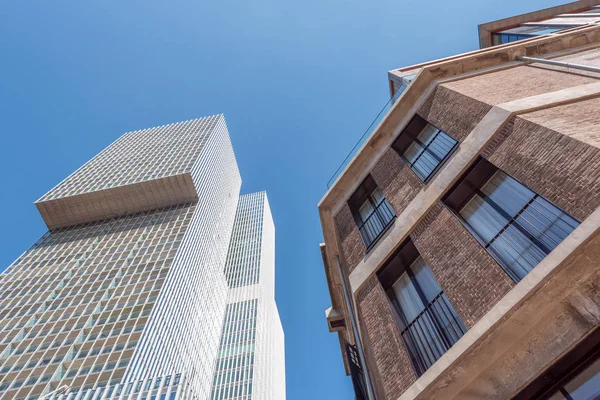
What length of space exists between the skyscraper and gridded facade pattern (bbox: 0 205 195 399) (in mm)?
196

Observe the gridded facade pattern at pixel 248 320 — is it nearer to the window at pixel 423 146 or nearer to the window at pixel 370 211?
the window at pixel 370 211

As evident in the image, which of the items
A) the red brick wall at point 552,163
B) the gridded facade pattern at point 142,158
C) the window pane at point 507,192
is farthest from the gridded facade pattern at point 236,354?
the red brick wall at point 552,163

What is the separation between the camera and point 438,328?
776 cm

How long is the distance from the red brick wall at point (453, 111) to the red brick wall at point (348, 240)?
4268 mm

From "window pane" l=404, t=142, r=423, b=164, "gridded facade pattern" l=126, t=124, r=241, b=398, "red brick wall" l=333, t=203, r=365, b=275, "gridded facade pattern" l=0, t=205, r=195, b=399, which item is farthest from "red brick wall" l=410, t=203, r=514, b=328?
"gridded facade pattern" l=0, t=205, r=195, b=399

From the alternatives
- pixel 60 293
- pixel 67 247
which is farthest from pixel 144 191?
pixel 60 293

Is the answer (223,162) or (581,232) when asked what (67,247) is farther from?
(581,232)

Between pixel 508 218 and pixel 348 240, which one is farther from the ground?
pixel 508 218

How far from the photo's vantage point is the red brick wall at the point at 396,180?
10539 mm

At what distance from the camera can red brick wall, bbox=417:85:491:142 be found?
9.43 m

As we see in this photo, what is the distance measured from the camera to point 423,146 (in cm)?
1174

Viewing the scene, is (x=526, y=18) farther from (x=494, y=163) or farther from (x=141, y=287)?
(x=141, y=287)

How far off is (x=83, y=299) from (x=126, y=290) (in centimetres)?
648

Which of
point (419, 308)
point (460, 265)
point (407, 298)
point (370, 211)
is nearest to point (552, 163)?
point (460, 265)
